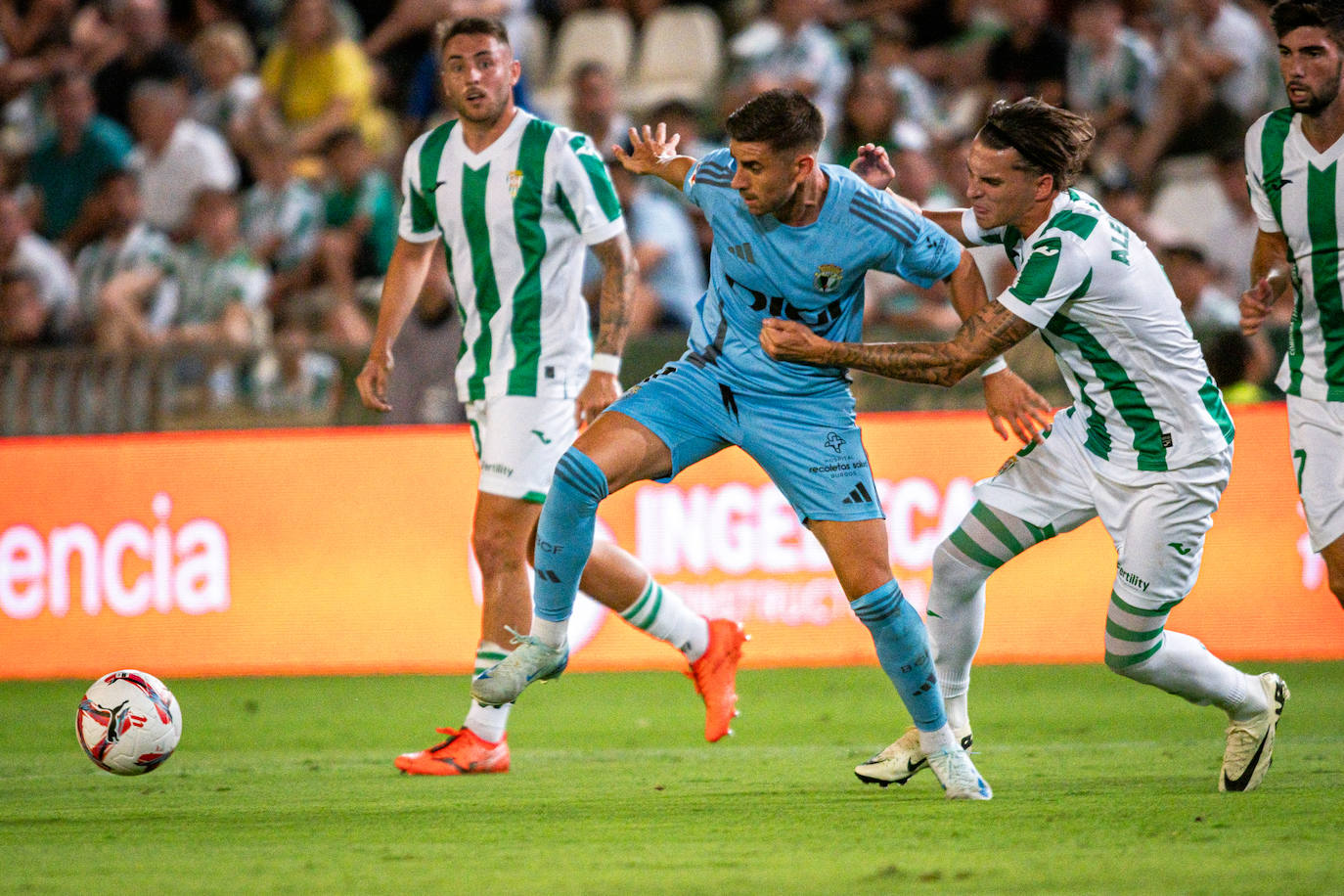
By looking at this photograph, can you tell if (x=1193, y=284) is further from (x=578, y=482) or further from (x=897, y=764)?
(x=578, y=482)

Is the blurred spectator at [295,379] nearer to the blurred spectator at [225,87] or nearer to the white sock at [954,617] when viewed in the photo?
the blurred spectator at [225,87]

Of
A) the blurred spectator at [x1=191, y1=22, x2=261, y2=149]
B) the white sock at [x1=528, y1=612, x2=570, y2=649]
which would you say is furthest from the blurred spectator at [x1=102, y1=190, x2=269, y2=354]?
the white sock at [x1=528, y1=612, x2=570, y2=649]

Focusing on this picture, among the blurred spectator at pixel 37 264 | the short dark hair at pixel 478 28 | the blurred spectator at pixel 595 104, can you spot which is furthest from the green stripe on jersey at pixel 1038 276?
the blurred spectator at pixel 37 264

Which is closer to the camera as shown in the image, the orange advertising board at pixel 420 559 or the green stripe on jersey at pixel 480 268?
the green stripe on jersey at pixel 480 268

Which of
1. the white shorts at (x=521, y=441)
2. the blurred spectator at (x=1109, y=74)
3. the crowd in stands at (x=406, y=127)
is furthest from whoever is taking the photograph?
the blurred spectator at (x=1109, y=74)

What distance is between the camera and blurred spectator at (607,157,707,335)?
10.9 metres

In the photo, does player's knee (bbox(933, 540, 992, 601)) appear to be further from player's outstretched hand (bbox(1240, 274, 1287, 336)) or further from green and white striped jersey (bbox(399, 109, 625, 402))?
green and white striped jersey (bbox(399, 109, 625, 402))

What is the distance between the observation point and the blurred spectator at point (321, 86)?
13.6 meters

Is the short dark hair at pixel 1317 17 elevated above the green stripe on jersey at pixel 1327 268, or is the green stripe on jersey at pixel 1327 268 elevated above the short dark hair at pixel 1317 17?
the short dark hair at pixel 1317 17

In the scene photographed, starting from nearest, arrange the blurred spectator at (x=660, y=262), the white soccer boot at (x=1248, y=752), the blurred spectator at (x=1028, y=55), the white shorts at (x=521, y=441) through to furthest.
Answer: the white soccer boot at (x=1248, y=752) < the white shorts at (x=521, y=441) < the blurred spectator at (x=660, y=262) < the blurred spectator at (x=1028, y=55)

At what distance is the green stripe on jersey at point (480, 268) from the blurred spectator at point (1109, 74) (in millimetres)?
7008

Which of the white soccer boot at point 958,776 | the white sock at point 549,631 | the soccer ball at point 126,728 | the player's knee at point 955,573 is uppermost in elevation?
the player's knee at point 955,573

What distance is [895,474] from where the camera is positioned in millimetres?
8992

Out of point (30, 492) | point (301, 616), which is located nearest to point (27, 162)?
point (30, 492)
